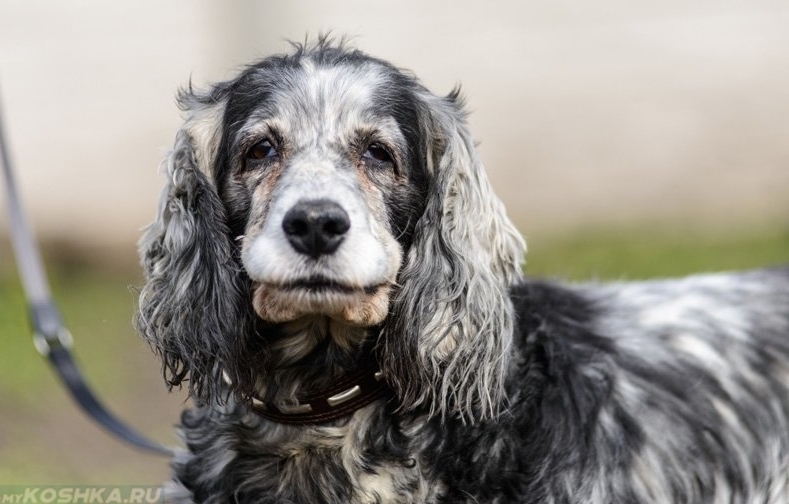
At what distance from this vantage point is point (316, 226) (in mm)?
3721

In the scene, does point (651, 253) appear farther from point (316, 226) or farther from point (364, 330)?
point (316, 226)

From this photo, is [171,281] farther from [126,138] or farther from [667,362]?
[126,138]

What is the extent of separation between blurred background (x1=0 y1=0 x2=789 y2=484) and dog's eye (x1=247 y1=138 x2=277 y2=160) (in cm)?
488

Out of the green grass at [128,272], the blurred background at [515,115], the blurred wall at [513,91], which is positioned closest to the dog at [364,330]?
the green grass at [128,272]

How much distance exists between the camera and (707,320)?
4.94 m

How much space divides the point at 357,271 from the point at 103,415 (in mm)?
1958

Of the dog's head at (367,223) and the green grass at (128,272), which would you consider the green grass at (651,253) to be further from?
the dog's head at (367,223)

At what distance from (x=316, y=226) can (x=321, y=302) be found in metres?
0.24

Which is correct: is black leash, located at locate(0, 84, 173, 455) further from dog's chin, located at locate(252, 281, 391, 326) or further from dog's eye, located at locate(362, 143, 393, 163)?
dog's eye, located at locate(362, 143, 393, 163)

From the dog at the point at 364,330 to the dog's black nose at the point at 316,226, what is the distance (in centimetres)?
9

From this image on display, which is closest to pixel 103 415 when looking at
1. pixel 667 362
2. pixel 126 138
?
pixel 667 362

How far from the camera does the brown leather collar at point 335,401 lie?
4.10 metres

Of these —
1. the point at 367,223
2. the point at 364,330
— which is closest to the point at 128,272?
the point at 364,330

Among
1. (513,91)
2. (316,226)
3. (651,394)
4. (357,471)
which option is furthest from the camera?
(513,91)
